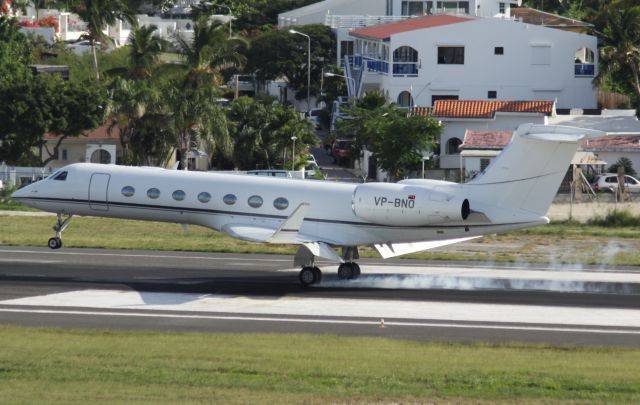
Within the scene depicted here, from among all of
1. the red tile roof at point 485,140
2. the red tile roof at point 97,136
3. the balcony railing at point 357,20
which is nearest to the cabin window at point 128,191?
the red tile roof at point 485,140

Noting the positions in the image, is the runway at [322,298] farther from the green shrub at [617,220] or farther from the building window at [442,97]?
the building window at [442,97]

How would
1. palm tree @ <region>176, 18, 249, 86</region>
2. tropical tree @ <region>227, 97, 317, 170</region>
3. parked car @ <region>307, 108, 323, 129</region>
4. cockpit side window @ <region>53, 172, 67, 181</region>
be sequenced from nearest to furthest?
cockpit side window @ <region>53, 172, 67, 181</region> → tropical tree @ <region>227, 97, 317, 170</region> → palm tree @ <region>176, 18, 249, 86</region> → parked car @ <region>307, 108, 323, 129</region>

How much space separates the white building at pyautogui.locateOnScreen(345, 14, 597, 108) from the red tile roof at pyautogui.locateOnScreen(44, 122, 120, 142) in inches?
701

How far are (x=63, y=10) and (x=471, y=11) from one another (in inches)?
2246

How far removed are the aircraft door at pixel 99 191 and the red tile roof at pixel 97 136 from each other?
107ft

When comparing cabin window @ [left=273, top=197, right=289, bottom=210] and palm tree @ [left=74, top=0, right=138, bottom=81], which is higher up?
palm tree @ [left=74, top=0, right=138, bottom=81]

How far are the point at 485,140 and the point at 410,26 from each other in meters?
17.5

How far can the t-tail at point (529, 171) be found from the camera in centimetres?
2839

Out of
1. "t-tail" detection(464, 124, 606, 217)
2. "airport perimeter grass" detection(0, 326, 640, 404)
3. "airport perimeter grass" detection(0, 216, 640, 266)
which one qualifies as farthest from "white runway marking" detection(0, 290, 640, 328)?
"airport perimeter grass" detection(0, 216, 640, 266)

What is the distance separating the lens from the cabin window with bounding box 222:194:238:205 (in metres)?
31.5

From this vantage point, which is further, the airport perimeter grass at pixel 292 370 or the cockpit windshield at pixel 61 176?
the cockpit windshield at pixel 61 176

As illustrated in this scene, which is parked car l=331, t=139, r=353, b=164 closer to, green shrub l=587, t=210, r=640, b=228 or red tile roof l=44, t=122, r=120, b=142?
red tile roof l=44, t=122, r=120, b=142

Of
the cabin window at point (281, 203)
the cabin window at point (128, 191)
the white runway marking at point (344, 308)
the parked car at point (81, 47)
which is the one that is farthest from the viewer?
the parked car at point (81, 47)

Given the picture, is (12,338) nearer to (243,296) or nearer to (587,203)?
(243,296)
